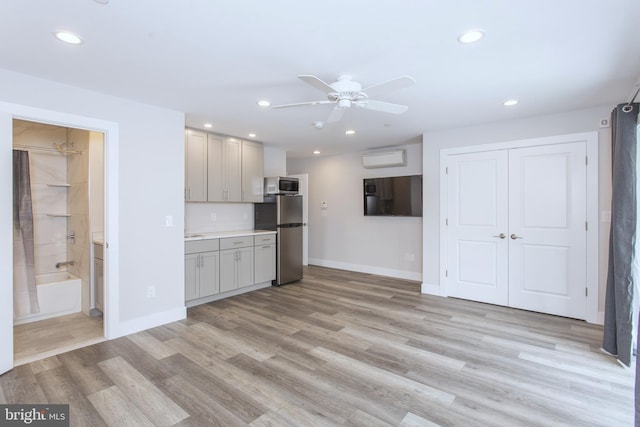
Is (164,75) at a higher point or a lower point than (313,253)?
higher

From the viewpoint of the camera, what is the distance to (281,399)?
2.17m

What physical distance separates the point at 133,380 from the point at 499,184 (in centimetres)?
450

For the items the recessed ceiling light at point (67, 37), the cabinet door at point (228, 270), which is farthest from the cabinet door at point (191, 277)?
the recessed ceiling light at point (67, 37)

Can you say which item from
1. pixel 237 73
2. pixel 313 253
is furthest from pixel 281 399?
pixel 313 253

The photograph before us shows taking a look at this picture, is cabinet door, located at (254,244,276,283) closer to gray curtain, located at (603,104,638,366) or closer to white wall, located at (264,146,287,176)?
white wall, located at (264,146,287,176)

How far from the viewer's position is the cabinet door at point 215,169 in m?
4.54

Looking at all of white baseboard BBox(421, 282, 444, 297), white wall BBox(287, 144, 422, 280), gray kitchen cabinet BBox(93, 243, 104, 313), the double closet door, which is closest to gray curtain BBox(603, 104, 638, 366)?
the double closet door

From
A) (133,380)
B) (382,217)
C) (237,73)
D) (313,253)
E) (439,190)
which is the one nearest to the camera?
(133,380)

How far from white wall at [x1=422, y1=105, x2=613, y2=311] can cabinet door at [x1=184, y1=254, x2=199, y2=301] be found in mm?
3291

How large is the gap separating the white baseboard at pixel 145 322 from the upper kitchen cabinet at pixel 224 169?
63.8 inches

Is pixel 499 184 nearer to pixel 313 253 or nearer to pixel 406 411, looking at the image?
pixel 406 411

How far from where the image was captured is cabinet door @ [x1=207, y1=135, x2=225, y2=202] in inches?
179

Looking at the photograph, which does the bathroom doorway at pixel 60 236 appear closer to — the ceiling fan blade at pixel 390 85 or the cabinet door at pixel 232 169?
the cabinet door at pixel 232 169

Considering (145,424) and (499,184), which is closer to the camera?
(145,424)
